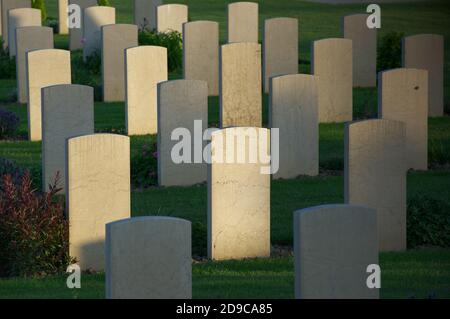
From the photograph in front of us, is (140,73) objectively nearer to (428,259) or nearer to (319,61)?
(319,61)

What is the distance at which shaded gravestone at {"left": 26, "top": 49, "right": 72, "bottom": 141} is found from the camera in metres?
14.2

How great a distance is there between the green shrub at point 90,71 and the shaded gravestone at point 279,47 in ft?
8.94

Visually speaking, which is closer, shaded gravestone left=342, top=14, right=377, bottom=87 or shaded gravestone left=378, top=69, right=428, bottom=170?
shaded gravestone left=378, top=69, right=428, bottom=170

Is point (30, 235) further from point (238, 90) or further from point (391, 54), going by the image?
point (391, 54)

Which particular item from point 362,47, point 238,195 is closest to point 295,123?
point 238,195

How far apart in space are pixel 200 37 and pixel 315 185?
6.08 m

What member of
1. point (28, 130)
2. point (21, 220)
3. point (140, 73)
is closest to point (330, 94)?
point (140, 73)

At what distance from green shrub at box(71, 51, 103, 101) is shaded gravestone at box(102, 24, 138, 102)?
260 millimetres

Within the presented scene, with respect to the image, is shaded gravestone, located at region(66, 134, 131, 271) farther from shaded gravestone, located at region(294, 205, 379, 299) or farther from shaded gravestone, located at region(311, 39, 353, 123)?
shaded gravestone, located at region(311, 39, 353, 123)

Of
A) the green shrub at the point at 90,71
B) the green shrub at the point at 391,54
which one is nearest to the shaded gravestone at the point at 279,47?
the green shrub at the point at 391,54

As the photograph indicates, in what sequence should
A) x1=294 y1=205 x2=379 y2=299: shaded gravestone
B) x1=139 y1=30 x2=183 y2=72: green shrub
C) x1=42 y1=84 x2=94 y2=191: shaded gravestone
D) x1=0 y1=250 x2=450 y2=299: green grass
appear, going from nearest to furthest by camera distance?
x1=294 y1=205 x2=379 y2=299: shaded gravestone
x1=0 y1=250 x2=450 y2=299: green grass
x1=42 y1=84 x2=94 y2=191: shaded gravestone
x1=139 y1=30 x2=183 y2=72: green shrub

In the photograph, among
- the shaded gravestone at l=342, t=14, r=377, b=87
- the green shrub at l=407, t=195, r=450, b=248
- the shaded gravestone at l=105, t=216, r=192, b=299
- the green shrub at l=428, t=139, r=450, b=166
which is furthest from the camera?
the shaded gravestone at l=342, t=14, r=377, b=87

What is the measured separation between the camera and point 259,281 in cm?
837

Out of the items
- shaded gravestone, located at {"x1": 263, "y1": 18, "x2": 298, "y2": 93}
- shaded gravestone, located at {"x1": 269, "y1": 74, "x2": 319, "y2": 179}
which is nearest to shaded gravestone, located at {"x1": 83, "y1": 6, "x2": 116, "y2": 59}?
shaded gravestone, located at {"x1": 263, "y1": 18, "x2": 298, "y2": 93}
